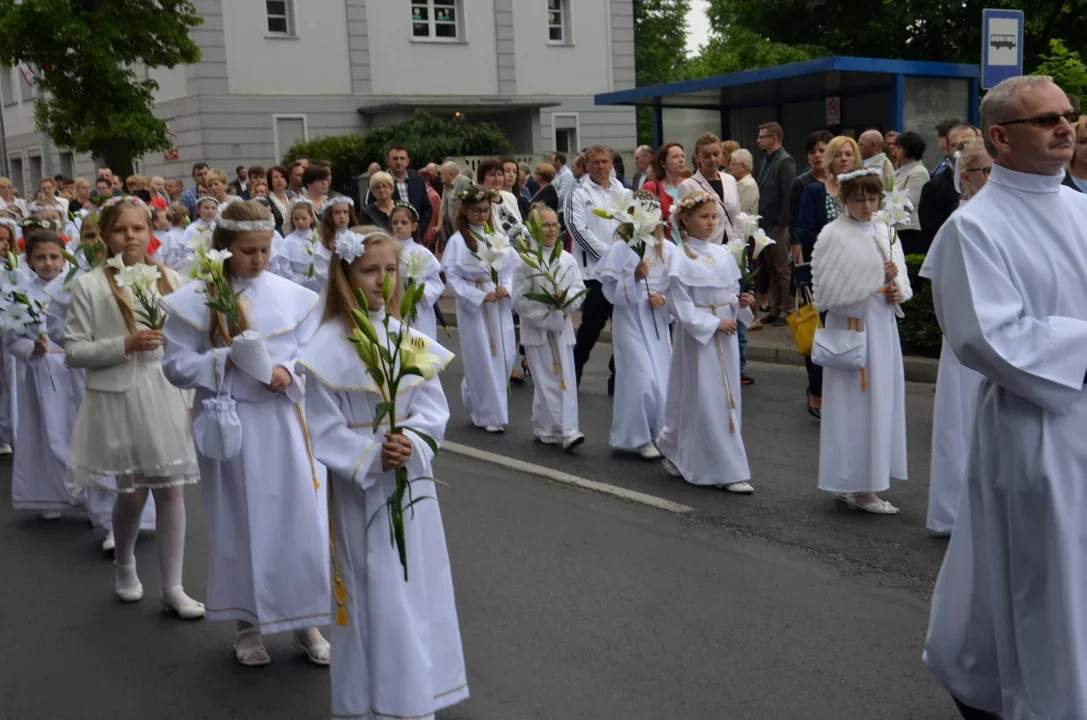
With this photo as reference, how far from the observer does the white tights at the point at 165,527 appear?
6.01 metres

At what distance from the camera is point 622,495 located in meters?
7.86

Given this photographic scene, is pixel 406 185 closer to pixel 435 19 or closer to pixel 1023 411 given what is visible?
pixel 1023 411

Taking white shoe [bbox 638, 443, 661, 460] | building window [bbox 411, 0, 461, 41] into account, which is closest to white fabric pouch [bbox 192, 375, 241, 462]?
white shoe [bbox 638, 443, 661, 460]

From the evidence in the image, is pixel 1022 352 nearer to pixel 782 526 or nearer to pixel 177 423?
pixel 782 526

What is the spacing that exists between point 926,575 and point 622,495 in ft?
7.30

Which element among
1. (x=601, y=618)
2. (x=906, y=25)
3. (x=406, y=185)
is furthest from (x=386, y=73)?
(x=601, y=618)

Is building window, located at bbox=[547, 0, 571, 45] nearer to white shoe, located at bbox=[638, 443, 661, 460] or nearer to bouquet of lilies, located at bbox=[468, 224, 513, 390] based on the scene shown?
bouquet of lilies, located at bbox=[468, 224, 513, 390]

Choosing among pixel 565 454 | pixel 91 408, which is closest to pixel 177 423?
pixel 91 408

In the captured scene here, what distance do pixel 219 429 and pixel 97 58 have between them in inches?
918

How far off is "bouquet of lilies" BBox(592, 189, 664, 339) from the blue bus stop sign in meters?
4.57

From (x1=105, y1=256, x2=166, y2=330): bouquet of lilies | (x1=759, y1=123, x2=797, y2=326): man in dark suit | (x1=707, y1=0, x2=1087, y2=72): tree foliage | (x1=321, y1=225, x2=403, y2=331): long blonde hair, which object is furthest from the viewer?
(x1=707, y1=0, x2=1087, y2=72): tree foliage

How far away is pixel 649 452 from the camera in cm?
887

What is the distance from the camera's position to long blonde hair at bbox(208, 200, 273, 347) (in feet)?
17.8

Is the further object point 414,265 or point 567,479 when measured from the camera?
point 567,479
